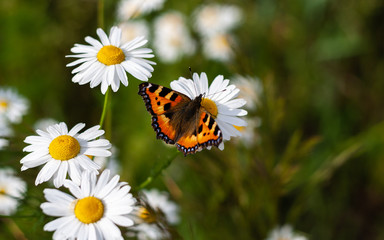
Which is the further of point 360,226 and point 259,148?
point 360,226

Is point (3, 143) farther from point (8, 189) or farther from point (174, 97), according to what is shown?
point (174, 97)

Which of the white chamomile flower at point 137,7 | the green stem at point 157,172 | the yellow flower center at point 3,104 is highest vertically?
the white chamomile flower at point 137,7

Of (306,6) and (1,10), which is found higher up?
(1,10)

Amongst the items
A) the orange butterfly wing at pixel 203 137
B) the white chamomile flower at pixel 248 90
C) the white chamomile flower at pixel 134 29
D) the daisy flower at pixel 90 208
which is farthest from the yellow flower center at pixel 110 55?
the white chamomile flower at pixel 134 29

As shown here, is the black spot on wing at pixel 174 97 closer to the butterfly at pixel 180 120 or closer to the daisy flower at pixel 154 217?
the butterfly at pixel 180 120

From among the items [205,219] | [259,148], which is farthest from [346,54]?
[205,219]

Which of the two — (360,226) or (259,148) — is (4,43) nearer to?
(259,148)

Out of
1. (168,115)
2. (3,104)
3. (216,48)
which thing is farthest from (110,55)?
(216,48)
